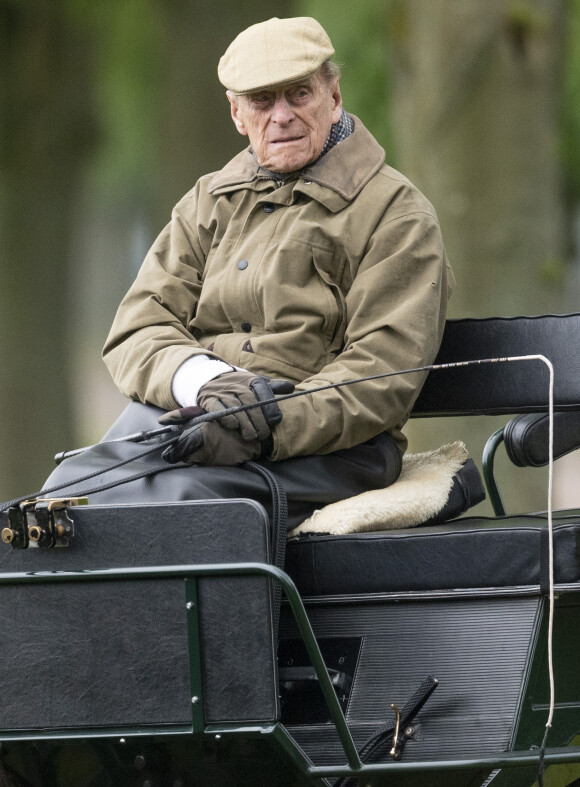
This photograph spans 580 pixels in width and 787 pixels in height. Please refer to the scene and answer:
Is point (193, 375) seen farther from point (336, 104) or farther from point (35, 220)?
point (35, 220)

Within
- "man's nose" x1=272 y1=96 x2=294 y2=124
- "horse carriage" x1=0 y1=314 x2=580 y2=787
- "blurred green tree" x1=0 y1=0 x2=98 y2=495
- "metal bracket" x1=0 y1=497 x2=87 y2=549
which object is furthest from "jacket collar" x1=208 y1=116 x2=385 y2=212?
"blurred green tree" x1=0 y1=0 x2=98 y2=495

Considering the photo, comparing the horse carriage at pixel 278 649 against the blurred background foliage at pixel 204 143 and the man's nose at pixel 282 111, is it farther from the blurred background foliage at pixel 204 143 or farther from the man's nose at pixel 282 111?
the blurred background foliage at pixel 204 143

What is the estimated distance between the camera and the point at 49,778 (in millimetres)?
2766

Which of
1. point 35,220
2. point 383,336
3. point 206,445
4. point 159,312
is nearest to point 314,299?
point 383,336

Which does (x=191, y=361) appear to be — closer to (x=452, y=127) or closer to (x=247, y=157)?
(x=247, y=157)

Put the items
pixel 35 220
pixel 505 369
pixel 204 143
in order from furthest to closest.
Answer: pixel 35 220, pixel 204 143, pixel 505 369

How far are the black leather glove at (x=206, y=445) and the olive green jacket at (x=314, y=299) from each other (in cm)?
9

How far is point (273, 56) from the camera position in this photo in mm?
3197

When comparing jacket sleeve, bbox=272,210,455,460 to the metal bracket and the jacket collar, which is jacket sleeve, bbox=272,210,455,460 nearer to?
the jacket collar

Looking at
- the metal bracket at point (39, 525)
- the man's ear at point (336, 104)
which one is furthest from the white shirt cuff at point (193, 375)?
the man's ear at point (336, 104)

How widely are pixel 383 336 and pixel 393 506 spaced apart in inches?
16.6

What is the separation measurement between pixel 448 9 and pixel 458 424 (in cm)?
186

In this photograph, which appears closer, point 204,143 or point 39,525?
point 39,525

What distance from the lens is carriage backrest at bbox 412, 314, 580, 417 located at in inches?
135
